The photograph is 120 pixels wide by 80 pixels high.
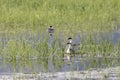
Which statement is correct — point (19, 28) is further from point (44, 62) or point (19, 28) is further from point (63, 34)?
point (44, 62)

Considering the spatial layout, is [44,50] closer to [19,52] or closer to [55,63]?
[19,52]

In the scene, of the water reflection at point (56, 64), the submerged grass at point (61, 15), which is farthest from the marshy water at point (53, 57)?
the submerged grass at point (61, 15)

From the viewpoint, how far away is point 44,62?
12406 millimetres

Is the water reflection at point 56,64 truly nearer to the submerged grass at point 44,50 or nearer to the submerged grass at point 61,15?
the submerged grass at point 44,50

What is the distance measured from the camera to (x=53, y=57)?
1285cm

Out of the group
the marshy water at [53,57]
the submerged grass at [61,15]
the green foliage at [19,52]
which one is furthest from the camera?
the submerged grass at [61,15]

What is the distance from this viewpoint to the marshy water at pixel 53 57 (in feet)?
38.5

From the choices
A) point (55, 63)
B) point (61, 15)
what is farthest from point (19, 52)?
point (61, 15)

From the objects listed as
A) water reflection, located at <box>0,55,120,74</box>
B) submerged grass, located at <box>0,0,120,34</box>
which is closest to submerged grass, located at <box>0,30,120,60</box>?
water reflection, located at <box>0,55,120,74</box>

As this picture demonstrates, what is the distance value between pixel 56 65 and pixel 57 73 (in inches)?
34.8

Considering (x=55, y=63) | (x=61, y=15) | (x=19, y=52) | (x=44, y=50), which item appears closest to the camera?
(x=55, y=63)

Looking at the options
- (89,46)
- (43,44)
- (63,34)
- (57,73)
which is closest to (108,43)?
(89,46)

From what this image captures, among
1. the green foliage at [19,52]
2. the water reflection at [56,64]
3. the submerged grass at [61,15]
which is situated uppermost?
the submerged grass at [61,15]

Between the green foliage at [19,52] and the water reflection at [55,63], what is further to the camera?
the green foliage at [19,52]
